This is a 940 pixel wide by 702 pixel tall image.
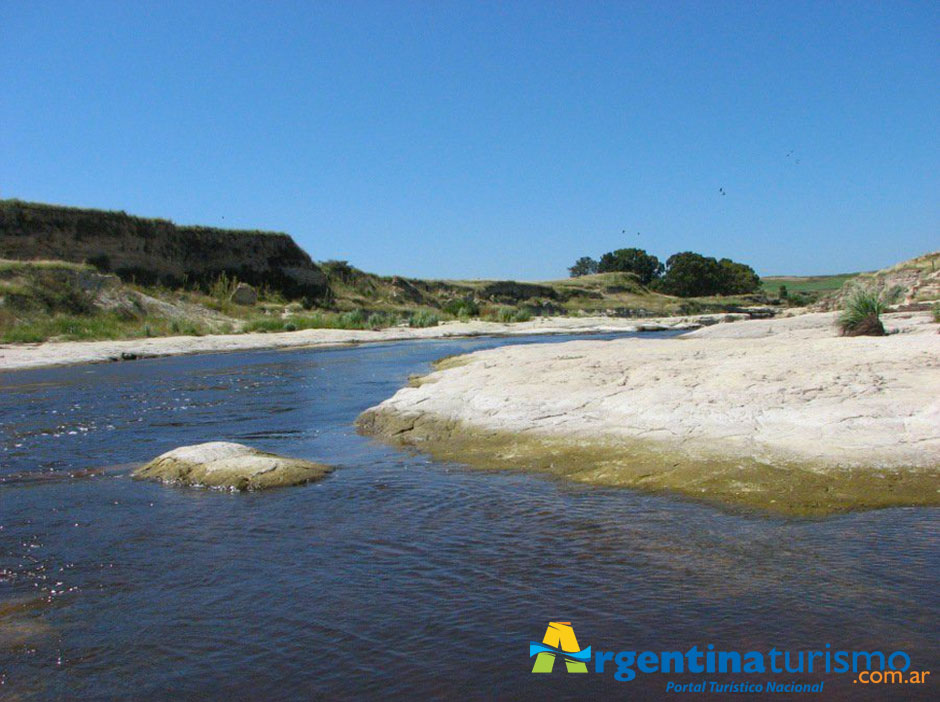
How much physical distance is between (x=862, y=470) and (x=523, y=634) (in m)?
4.39

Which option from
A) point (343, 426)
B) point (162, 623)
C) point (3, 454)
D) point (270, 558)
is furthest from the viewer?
point (343, 426)

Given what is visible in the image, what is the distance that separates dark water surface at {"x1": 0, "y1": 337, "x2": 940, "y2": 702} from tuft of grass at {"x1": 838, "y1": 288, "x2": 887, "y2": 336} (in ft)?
28.8

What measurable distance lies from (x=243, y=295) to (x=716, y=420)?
44068 millimetres

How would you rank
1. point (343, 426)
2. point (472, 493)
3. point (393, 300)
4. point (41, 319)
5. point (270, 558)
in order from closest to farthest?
point (270, 558) → point (472, 493) → point (343, 426) → point (41, 319) → point (393, 300)

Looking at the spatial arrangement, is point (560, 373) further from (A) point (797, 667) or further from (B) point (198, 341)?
(B) point (198, 341)

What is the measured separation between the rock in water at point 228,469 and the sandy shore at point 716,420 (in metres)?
2.08

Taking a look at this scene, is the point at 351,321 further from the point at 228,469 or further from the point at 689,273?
the point at 689,273

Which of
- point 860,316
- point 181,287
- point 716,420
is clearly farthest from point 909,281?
point 181,287

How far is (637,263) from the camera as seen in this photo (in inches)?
4097

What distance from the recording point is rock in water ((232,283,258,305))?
48.8 metres

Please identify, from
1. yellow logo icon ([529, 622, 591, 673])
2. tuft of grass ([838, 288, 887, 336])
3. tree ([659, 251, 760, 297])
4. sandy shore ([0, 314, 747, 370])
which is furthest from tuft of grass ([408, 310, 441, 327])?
tree ([659, 251, 760, 297])

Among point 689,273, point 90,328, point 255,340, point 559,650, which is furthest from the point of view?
point 689,273

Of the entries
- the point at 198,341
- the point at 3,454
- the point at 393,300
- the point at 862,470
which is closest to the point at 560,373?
the point at 862,470

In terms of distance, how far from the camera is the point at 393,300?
205ft
